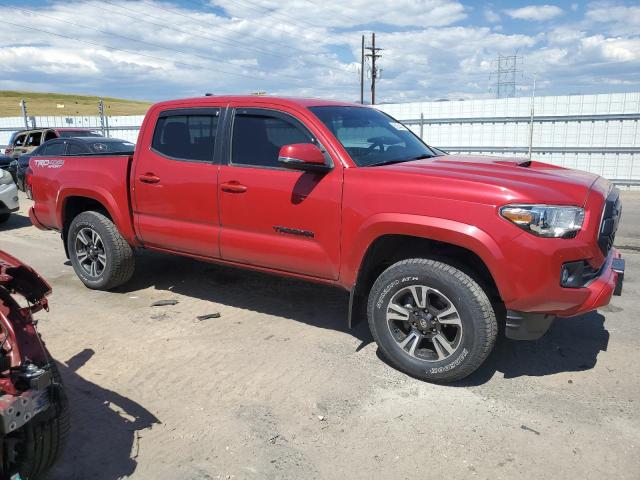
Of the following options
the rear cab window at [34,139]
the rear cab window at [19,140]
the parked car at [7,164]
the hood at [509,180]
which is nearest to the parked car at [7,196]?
the parked car at [7,164]

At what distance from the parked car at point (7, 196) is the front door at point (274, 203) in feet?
23.1

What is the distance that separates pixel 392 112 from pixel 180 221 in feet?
42.6

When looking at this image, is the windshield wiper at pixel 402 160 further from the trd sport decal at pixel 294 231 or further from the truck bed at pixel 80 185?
the truck bed at pixel 80 185

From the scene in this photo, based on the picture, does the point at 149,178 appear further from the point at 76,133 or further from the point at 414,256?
the point at 76,133

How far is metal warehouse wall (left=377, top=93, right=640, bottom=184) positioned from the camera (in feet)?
45.2

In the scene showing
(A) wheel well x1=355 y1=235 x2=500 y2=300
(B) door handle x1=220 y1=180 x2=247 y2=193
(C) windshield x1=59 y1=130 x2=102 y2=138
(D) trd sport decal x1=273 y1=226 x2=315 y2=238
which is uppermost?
(C) windshield x1=59 y1=130 x2=102 y2=138

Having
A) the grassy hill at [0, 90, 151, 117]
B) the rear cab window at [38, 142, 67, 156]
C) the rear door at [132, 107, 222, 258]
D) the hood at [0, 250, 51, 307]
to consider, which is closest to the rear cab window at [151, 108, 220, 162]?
the rear door at [132, 107, 222, 258]

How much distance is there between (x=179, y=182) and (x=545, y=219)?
3.04 m

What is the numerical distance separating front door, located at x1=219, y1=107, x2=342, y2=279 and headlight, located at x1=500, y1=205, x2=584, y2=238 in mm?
1222

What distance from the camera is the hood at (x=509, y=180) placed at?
333cm

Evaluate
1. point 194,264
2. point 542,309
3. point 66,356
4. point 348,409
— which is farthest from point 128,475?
point 194,264

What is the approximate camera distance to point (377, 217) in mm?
3711

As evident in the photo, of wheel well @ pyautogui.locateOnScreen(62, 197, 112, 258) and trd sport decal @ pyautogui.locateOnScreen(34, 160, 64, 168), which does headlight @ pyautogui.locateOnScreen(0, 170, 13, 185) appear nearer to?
trd sport decal @ pyautogui.locateOnScreen(34, 160, 64, 168)

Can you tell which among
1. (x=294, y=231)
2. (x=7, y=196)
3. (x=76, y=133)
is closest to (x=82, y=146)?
(x=7, y=196)
